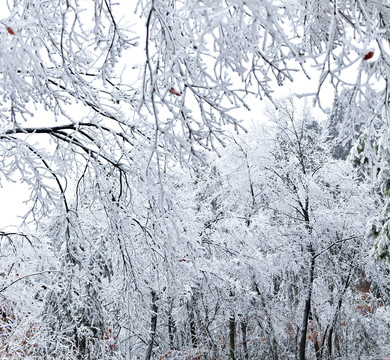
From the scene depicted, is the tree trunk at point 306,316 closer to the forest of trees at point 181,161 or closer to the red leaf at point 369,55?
the forest of trees at point 181,161

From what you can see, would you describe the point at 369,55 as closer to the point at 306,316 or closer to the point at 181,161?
the point at 181,161

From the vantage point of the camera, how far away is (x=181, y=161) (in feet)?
6.06

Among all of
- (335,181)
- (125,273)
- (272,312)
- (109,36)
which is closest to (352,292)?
(272,312)

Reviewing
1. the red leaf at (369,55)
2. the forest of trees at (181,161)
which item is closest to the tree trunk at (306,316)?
the forest of trees at (181,161)

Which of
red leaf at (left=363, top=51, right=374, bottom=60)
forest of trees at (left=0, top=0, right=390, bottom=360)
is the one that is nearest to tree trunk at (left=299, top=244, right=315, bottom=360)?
forest of trees at (left=0, top=0, right=390, bottom=360)

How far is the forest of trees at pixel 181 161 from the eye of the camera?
1488 millimetres

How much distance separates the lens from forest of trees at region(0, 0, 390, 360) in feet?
4.88

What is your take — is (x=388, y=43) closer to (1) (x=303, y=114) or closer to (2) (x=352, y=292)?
(1) (x=303, y=114)

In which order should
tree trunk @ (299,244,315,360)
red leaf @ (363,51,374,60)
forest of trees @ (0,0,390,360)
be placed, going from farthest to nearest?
tree trunk @ (299,244,315,360), forest of trees @ (0,0,390,360), red leaf @ (363,51,374,60)

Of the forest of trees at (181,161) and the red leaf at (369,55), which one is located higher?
the forest of trees at (181,161)

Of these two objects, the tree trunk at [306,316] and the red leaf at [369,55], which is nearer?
the red leaf at [369,55]

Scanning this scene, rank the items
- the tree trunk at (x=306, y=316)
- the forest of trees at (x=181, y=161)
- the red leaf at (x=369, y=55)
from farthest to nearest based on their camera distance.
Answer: the tree trunk at (x=306, y=316)
the forest of trees at (x=181, y=161)
the red leaf at (x=369, y=55)

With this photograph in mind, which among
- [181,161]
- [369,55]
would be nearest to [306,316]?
[181,161]

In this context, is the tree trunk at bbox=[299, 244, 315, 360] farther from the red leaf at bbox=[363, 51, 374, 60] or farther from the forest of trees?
the red leaf at bbox=[363, 51, 374, 60]
